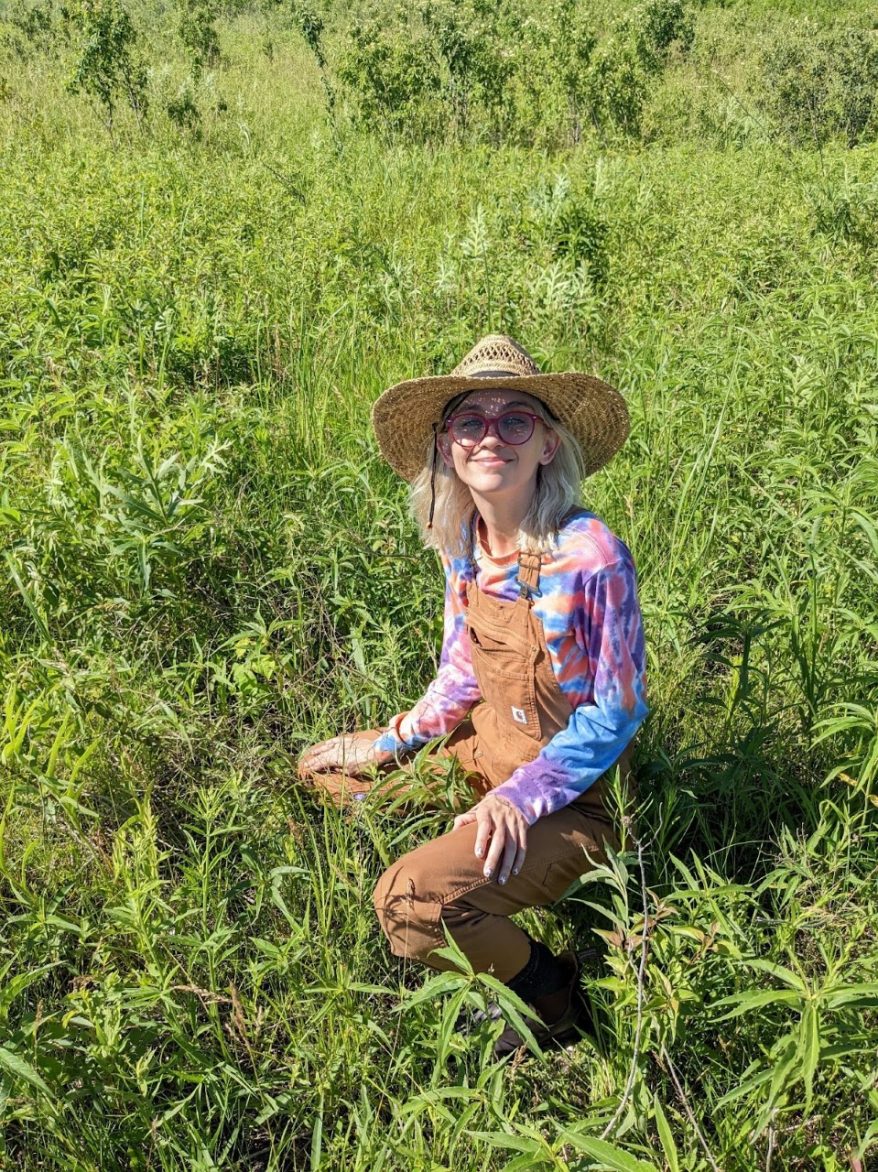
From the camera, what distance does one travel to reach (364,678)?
2.67 m

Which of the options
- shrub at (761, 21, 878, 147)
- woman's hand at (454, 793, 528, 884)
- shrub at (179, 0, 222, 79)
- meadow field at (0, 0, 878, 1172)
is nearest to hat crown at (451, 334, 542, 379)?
meadow field at (0, 0, 878, 1172)

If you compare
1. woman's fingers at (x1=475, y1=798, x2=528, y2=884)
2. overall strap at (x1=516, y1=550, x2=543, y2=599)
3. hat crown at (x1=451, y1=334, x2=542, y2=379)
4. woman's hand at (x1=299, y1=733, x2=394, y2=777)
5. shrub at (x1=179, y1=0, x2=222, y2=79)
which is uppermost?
shrub at (x1=179, y1=0, x2=222, y2=79)

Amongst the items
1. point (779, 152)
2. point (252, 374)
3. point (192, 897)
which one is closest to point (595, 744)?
point (192, 897)

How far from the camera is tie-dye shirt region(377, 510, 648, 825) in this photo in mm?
1977

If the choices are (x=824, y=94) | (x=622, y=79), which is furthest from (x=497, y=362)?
(x=824, y=94)

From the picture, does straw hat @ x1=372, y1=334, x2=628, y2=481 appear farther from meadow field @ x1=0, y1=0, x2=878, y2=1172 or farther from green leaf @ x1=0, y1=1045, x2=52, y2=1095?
green leaf @ x1=0, y1=1045, x2=52, y2=1095

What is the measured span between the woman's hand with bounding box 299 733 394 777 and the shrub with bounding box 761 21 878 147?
933 centimetres

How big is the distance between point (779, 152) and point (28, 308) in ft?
23.5

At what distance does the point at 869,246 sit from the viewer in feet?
18.5

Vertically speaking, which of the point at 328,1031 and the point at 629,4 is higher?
the point at 629,4

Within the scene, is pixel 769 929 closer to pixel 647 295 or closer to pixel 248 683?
pixel 248 683

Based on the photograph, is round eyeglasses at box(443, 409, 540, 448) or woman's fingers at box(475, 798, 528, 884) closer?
woman's fingers at box(475, 798, 528, 884)

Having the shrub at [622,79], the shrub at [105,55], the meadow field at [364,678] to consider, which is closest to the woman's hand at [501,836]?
the meadow field at [364,678]

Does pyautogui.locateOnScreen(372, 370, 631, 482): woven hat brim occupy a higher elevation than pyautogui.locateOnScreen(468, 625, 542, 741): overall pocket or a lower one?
higher
